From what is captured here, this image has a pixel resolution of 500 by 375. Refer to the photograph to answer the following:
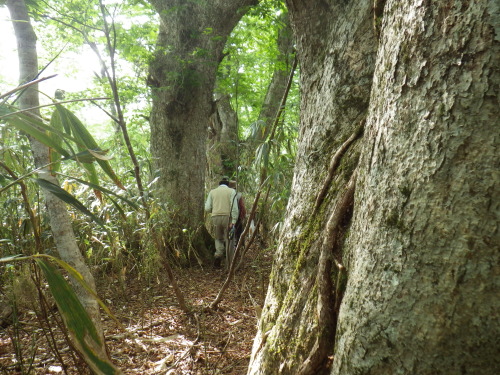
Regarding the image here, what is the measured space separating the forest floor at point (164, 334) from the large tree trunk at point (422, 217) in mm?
1666

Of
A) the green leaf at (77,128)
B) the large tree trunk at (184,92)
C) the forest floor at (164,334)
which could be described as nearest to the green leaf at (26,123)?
the green leaf at (77,128)

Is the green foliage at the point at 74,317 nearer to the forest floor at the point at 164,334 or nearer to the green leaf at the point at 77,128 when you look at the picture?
the green leaf at the point at 77,128

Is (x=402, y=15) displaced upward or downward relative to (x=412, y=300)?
upward

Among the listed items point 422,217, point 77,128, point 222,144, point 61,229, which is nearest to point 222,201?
point 222,144

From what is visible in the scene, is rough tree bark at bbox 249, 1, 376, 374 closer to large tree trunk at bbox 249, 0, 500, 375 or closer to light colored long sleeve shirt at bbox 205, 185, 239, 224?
large tree trunk at bbox 249, 0, 500, 375


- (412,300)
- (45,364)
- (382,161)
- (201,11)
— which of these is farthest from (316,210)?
(201,11)

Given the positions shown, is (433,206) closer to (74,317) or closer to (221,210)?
(74,317)

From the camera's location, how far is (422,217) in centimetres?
97

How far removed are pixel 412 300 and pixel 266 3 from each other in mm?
4195

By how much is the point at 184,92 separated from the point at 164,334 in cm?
405

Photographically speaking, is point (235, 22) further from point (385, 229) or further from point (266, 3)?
point (385, 229)

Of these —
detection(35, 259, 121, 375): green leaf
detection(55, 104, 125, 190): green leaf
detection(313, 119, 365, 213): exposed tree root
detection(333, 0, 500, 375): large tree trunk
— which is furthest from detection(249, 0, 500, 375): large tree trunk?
detection(55, 104, 125, 190): green leaf

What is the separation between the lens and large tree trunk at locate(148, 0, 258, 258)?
233 inches

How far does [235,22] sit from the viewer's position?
614cm
